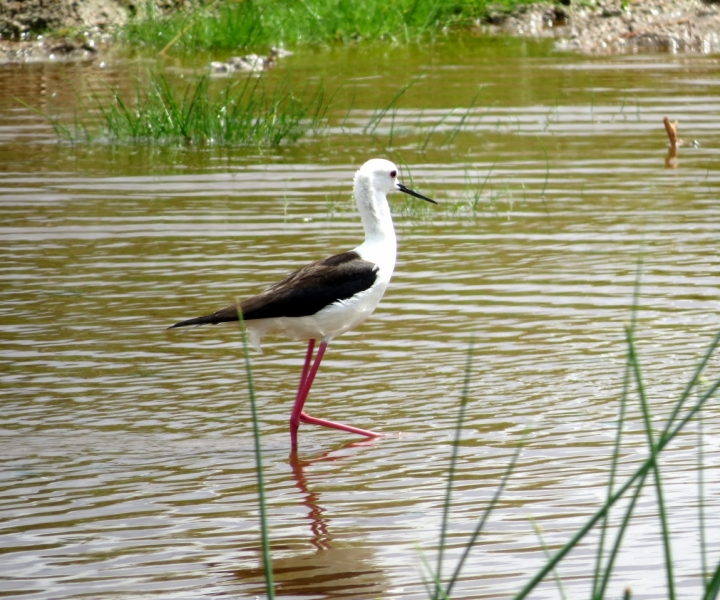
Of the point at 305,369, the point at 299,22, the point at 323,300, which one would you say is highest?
the point at 299,22

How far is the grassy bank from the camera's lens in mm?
15734


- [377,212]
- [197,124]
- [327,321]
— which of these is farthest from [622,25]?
[327,321]

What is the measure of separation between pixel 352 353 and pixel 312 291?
0.92 meters

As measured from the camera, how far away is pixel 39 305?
22.7ft

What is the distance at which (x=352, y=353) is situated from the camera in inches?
251

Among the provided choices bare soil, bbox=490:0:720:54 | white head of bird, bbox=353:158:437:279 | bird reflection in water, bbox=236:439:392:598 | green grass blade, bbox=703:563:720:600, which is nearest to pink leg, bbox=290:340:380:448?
white head of bird, bbox=353:158:437:279

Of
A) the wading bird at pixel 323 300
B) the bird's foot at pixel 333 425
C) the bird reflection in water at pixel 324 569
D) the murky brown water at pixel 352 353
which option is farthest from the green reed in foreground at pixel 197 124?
the bird reflection in water at pixel 324 569

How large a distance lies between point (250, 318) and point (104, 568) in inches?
65.1

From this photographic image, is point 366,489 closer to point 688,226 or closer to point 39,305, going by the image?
point 39,305

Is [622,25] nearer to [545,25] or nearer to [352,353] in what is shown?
[545,25]

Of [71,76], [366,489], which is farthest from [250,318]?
[71,76]

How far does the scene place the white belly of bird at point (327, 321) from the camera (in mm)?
5562

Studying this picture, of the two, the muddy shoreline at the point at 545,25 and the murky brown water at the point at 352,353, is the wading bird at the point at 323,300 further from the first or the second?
the muddy shoreline at the point at 545,25

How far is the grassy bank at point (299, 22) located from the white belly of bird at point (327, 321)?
1028 centimetres
